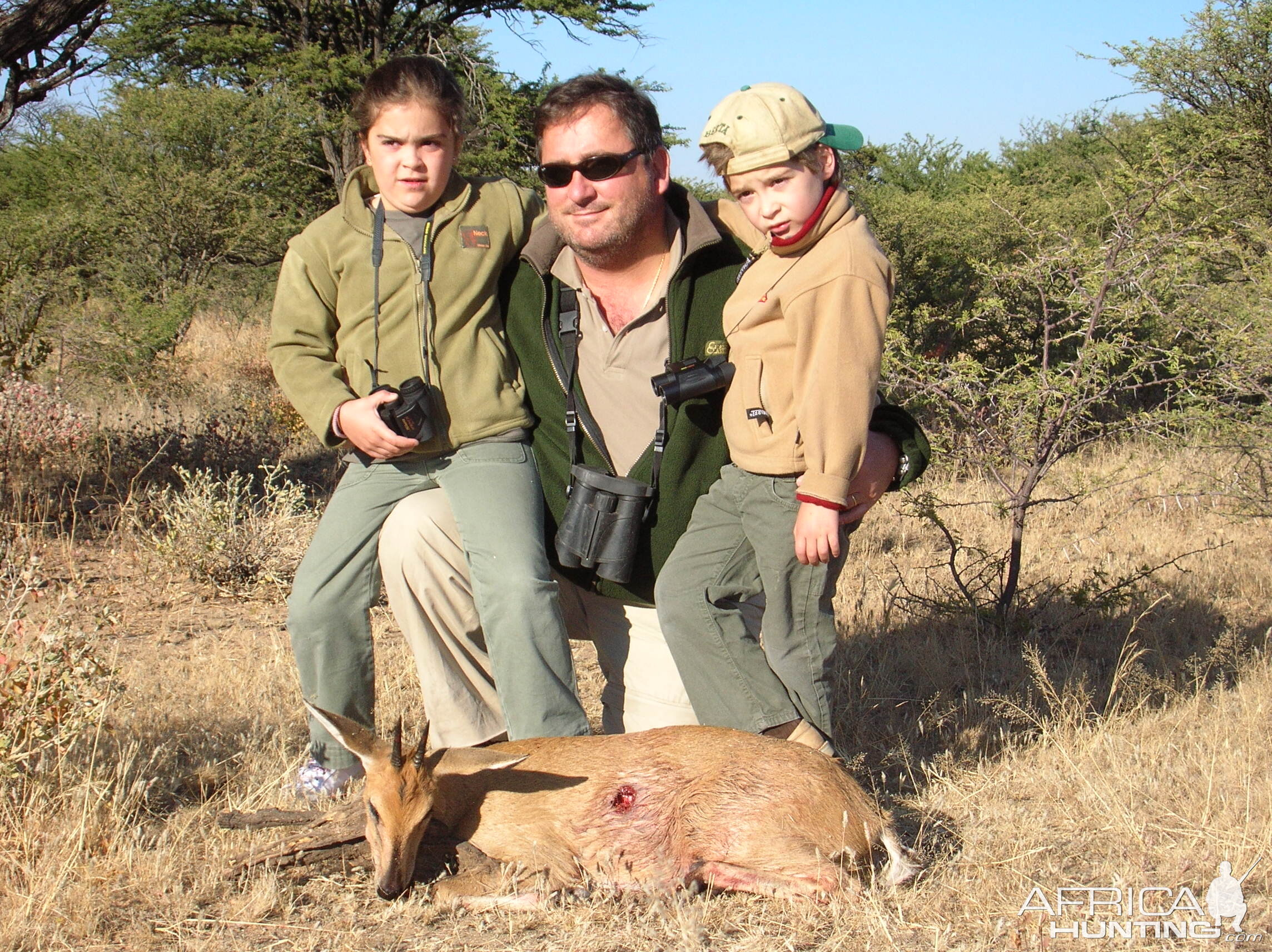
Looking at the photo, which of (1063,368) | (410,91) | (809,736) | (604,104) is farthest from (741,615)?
(1063,368)

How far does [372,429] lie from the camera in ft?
12.7

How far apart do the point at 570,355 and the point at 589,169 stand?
640 mm

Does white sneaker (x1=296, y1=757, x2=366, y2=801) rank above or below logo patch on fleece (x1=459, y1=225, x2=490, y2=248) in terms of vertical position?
below

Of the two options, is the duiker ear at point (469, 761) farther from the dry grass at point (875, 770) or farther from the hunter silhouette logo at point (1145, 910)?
the hunter silhouette logo at point (1145, 910)

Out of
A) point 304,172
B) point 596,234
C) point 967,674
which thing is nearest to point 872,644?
point 967,674

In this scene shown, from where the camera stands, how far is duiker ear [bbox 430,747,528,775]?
131 inches

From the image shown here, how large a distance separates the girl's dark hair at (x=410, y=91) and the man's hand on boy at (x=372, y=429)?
97 cm

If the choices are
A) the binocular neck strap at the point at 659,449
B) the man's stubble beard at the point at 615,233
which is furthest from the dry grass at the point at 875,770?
the man's stubble beard at the point at 615,233

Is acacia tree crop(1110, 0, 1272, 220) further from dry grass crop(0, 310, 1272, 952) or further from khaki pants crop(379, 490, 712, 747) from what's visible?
khaki pants crop(379, 490, 712, 747)

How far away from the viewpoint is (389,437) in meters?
3.85

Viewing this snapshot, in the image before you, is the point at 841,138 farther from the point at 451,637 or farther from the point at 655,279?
the point at 451,637

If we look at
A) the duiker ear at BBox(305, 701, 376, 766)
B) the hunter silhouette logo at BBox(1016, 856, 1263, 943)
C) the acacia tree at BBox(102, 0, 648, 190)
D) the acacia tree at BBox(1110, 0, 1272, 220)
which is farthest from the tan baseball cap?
the acacia tree at BBox(102, 0, 648, 190)

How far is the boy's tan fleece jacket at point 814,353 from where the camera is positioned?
3443 mm

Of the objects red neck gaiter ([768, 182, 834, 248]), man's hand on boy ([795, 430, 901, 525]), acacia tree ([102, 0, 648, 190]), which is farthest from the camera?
acacia tree ([102, 0, 648, 190])
